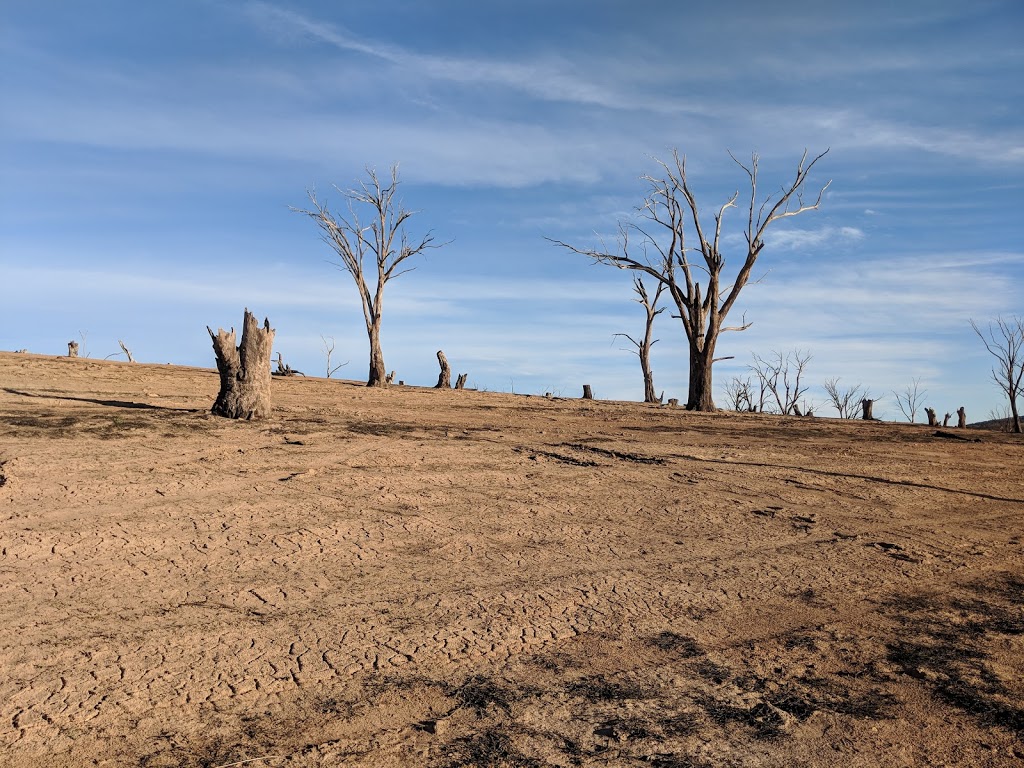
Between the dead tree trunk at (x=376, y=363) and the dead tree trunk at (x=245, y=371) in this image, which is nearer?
the dead tree trunk at (x=245, y=371)

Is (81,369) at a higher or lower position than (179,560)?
higher

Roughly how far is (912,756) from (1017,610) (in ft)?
10.3

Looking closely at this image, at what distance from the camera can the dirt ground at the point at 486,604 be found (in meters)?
4.40

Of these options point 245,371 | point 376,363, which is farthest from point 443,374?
point 245,371

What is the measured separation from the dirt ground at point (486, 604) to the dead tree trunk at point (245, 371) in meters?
1.11

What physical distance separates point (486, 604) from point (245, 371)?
8.61 meters

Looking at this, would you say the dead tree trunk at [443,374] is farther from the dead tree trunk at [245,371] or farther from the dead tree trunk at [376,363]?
the dead tree trunk at [245,371]

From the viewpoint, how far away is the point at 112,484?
8906 mm

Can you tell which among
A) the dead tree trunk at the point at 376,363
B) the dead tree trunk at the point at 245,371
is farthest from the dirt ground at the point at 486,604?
the dead tree trunk at the point at 376,363

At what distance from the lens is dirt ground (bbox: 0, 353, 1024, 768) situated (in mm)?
4402

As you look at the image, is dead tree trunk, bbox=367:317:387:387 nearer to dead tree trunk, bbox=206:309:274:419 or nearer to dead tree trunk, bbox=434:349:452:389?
dead tree trunk, bbox=434:349:452:389

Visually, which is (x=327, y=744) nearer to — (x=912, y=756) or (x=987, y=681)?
(x=912, y=756)

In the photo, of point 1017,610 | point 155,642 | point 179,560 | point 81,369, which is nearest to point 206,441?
point 179,560

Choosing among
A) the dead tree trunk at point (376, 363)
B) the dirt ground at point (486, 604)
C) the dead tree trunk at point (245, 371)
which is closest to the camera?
the dirt ground at point (486, 604)
